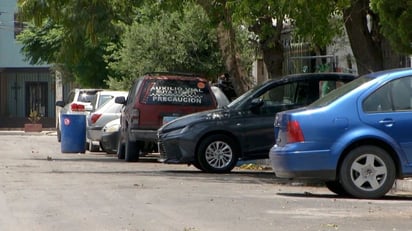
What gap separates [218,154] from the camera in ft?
60.7

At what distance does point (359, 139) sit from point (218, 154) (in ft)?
18.8

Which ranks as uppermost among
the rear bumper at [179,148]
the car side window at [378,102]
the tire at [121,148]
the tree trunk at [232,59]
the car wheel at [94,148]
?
the tree trunk at [232,59]

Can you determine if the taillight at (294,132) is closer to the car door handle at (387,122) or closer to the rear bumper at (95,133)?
the car door handle at (387,122)

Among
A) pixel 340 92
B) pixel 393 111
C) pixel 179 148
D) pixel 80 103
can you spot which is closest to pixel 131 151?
pixel 179 148

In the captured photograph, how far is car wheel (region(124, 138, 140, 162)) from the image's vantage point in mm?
21734

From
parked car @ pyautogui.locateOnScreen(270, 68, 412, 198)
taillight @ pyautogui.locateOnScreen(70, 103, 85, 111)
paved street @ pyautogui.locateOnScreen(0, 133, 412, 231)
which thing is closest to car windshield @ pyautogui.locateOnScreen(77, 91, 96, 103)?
taillight @ pyautogui.locateOnScreen(70, 103, 85, 111)

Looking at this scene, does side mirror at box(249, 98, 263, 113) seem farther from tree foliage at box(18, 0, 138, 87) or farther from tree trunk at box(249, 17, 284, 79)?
tree foliage at box(18, 0, 138, 87)

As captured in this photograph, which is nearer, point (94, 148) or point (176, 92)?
point (176, 92)

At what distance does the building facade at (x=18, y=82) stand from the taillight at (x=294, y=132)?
4351 cm

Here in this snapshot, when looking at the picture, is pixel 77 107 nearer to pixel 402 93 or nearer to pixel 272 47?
pixel 272 47

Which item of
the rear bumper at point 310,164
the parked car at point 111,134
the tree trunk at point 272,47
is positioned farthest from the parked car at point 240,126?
the parked car at point 111,134

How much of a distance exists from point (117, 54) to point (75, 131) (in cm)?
906

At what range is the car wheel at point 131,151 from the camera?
2173cm

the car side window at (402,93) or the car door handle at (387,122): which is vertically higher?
the car side window at (402,93)
